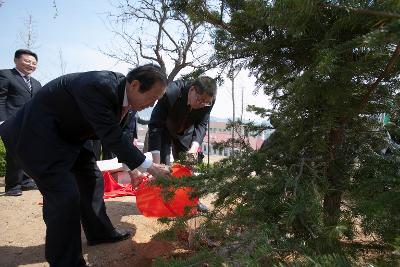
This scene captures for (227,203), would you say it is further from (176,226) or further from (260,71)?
(260,71)

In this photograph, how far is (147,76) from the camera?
2.27m

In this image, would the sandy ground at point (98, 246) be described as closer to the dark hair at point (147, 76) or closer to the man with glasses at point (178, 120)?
the man with glasses at point (178, 120)

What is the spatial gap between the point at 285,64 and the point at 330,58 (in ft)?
2.32

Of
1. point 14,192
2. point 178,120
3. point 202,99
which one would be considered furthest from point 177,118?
point 14,192

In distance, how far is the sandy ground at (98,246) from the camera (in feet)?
8.98

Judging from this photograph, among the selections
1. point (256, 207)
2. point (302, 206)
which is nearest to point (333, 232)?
point (302, 206)

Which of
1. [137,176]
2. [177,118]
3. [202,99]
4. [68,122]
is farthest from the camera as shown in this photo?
[177,118]

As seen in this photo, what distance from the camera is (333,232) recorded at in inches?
43.3

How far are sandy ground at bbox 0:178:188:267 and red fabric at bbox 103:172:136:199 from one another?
0.46 meters

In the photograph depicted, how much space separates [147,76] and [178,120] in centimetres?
155

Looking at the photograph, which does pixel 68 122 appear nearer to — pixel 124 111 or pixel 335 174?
pixel 124 111

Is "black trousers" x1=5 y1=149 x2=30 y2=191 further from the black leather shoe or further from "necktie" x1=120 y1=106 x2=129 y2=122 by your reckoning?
"necktie" x1=120 y1=106 x2=129 y2=122

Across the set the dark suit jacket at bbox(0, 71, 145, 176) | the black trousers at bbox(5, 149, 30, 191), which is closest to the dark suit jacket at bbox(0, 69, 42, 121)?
the black trousers at bbox(5, 149, 30, 191)

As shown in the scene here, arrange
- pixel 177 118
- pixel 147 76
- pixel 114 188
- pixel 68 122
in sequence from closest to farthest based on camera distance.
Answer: pixel 147 76 < pixel 68 122 < pixel 177 118 < pixel 114 188
